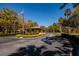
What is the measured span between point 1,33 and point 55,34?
823 millimetres

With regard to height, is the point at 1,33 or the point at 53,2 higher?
the point at 53,2

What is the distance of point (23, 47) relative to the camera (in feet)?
16.0

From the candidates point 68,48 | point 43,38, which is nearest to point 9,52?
point 43,38

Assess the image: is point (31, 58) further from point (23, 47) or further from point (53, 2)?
point (53, 2)

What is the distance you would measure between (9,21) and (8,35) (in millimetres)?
214

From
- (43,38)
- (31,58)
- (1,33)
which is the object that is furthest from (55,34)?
(1,33)

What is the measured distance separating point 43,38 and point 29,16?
40cm

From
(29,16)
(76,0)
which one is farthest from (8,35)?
(76,0)

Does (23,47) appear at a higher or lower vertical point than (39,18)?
lower

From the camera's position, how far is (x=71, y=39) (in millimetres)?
4898

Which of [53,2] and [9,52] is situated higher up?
[53,2]

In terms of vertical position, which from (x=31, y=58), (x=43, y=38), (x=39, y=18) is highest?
(x=39, y=18)

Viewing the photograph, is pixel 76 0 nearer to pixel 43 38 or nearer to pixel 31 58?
pixel 43 38

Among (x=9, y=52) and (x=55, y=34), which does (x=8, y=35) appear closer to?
(x=9, y=52)
